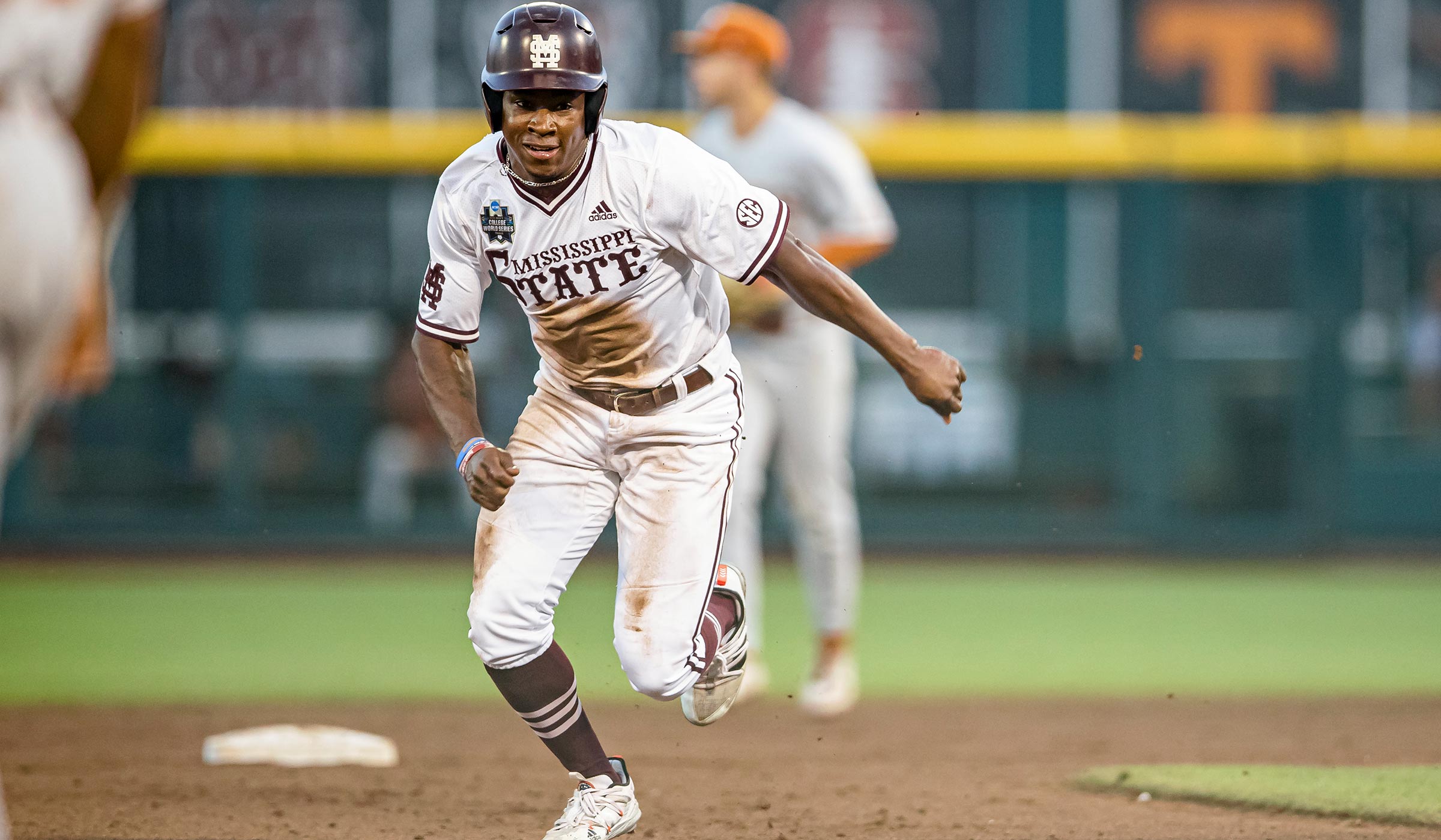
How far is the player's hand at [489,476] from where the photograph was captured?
4.01 meters

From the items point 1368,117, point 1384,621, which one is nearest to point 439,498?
point 1384,621

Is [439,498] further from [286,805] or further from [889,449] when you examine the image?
[286,805]

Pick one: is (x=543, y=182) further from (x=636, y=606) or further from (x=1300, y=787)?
(x=1300, y=787)

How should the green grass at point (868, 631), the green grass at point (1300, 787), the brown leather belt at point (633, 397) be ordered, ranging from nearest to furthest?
the brown leather belt at point (633, 397) < the green grass at point (1300, 787) < the green grass at point (868, 631)

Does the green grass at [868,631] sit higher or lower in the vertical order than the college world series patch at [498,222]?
lower

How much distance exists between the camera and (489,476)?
4.00 m

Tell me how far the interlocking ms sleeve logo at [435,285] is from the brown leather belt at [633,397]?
15.9 inches

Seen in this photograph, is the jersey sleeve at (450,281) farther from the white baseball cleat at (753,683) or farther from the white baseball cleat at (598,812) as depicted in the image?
the white baseball cleat at (753,683)

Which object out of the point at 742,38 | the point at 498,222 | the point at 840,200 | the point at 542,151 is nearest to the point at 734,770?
the point at 498,222

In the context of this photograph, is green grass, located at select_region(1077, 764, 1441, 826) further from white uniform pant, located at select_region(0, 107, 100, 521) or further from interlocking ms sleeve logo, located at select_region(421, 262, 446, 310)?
white uniform pant, located at select_region(0, 107, 100, 521)

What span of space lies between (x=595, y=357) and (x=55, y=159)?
189 cm

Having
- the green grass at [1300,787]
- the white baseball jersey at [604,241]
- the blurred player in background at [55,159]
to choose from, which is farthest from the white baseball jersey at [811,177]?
the blurred player in background at [55,159]

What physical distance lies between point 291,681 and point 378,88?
39.0ft

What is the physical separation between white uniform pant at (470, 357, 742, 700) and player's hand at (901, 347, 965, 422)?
59 cm
